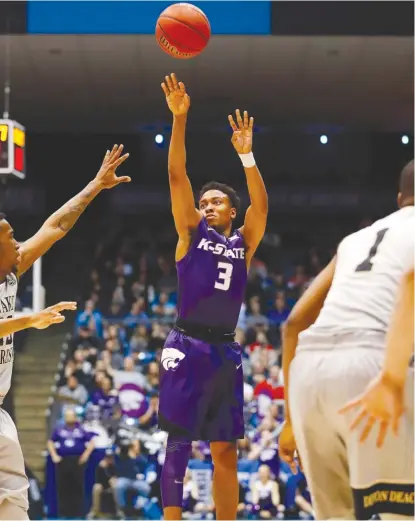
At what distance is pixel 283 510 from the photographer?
11.0m

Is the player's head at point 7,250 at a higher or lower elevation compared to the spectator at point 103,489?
higher

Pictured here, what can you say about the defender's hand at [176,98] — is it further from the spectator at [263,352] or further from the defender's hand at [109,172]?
the spectator at [263,352]

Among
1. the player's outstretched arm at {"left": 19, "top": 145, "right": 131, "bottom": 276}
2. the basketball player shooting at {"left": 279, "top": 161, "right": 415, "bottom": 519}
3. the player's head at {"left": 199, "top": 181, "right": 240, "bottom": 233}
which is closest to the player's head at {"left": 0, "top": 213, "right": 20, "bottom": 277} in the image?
the player's outstretched arm at {"left": 19, "top": 145, "right": 131, "bottom": 276}

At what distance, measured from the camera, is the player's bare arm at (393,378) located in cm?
307

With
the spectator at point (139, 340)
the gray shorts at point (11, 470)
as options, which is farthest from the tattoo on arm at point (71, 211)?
the spectator at point (139, 340)

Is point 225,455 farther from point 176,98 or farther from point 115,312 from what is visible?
point 115,312

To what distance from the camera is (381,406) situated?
3.10 metres

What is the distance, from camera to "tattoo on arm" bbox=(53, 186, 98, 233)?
18.5 feet

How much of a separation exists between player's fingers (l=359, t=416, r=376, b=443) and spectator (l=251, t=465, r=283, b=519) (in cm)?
804

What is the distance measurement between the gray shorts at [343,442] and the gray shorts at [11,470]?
164 cm

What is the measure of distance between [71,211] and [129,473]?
6.31 m

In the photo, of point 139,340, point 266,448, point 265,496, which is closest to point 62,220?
point 265,496

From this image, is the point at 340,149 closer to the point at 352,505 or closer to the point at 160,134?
the point at 160,134

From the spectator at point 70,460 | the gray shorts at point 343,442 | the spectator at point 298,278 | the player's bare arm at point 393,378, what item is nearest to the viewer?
the player's bare arm at point 393,378
